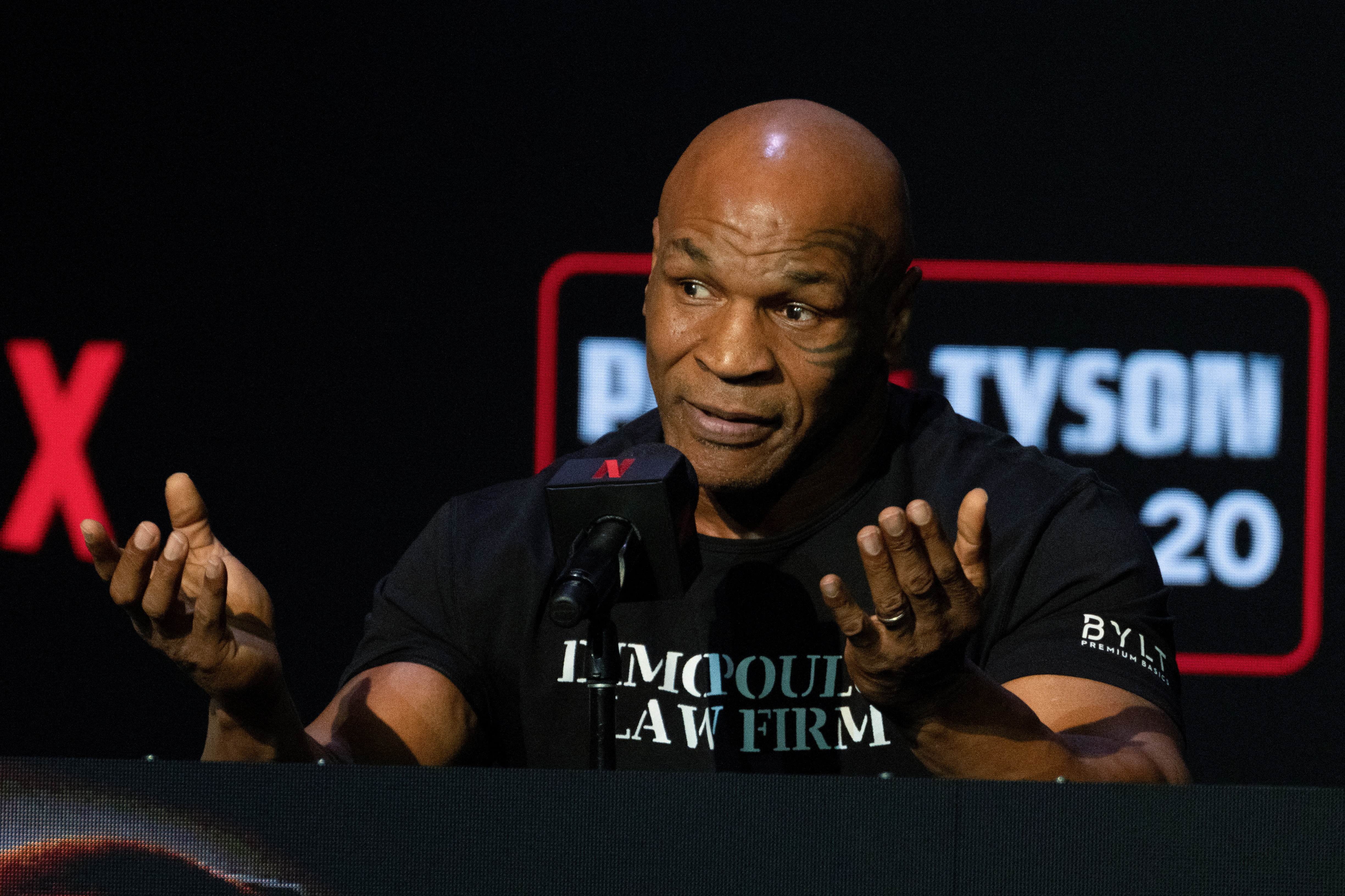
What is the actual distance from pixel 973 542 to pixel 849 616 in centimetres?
11

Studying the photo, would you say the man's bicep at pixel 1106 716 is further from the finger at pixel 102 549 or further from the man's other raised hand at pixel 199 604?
the finger at pixel 102 549

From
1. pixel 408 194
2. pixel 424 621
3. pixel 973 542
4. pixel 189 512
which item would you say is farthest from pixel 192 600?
pixel 408 194

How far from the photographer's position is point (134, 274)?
2.61m

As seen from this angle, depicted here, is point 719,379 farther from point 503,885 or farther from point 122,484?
point 122,484

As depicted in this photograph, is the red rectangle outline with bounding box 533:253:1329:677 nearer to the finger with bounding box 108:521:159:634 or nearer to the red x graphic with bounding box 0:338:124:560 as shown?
the red x graphic with bounding box 0:338:124:560

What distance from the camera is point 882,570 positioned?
1031 millimetres

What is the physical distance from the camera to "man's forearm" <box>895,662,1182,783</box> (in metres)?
1.13

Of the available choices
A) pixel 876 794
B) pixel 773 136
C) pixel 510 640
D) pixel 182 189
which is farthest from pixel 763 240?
pixel 182 189

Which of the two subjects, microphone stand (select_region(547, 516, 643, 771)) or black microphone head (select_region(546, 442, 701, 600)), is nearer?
microphone stand (select_region(547, 516, 643, 771))

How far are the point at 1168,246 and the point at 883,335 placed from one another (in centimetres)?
115

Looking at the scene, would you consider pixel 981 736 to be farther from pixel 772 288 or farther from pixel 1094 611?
pixel 772 288

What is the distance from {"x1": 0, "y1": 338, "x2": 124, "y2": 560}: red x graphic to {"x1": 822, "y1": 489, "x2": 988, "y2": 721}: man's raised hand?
194cm

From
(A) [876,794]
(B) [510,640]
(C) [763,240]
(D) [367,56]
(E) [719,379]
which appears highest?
(D) [367,56]

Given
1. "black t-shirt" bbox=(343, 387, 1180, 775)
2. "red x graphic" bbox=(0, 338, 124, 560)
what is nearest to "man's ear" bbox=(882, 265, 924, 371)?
"black t-shirt" bbox=(343, 387, 1180, 775)
